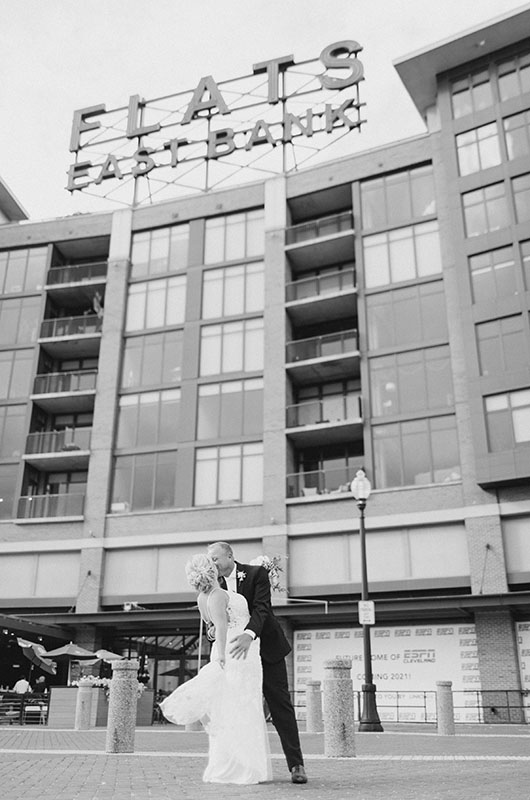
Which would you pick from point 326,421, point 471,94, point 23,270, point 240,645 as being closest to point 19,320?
point 23,270

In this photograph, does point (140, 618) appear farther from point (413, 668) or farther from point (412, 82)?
point (412, 82)

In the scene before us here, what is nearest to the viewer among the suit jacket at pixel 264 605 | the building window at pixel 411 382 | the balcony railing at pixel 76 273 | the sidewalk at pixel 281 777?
the sidewalk at pixel 281 777

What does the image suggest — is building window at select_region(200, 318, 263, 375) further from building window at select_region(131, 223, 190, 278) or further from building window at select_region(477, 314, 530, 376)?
A: building window at select_region(477, 314, 530, 376)

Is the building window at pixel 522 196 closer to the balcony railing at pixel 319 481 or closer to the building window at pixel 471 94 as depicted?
the building window at pixel 471 94

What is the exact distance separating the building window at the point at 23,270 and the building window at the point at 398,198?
59.3 ft

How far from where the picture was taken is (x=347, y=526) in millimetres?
31188

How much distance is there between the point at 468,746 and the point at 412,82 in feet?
107

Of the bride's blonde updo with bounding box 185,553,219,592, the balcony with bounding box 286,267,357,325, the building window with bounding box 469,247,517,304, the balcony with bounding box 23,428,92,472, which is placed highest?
the balcony with bounding box 286,267,357,325

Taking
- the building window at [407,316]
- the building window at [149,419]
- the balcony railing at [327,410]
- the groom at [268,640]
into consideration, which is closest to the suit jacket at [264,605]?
the groom at [268,640]

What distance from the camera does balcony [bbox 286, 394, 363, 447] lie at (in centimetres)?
3338

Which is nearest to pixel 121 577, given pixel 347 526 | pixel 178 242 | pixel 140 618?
pixel 140 618

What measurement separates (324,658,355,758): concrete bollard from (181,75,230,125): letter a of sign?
38.8 meters

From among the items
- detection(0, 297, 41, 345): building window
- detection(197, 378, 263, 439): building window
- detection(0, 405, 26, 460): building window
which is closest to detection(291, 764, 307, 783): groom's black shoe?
detection(197, 378, 263, 439): building window

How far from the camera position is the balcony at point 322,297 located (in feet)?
117
